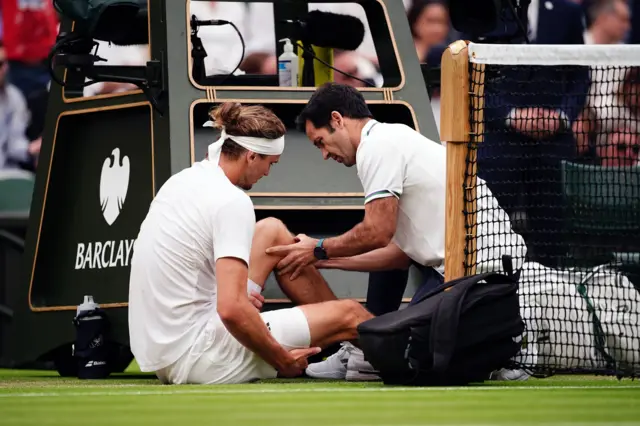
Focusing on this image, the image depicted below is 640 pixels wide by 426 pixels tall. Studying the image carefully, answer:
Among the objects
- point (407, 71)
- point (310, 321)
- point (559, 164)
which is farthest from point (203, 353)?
point (559, 164)

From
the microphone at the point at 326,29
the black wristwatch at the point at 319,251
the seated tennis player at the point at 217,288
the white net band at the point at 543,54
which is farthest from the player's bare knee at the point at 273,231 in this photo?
the microphone at the point at 326,29

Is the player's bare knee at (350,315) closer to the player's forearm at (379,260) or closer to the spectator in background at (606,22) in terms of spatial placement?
the player's forearm at (379,260)

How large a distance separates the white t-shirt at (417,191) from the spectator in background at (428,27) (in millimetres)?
4436

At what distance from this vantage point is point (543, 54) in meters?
6.79

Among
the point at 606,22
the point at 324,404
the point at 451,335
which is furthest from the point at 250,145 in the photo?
the point at 606,22

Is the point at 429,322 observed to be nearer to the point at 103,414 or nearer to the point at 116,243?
the point at 103,414

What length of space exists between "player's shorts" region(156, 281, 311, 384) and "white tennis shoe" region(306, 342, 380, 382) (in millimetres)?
306

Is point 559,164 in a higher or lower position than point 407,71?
lower

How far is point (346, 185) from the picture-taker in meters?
7.94

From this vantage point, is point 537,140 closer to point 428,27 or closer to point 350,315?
point 428,27

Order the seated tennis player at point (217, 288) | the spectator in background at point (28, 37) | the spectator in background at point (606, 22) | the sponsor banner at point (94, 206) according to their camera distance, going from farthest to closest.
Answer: the spectator in background at point (28, 37), the spectator in background at point (606, 22), the sponsor banner at point (94, 206), the seated tennis player at point (217, 288)

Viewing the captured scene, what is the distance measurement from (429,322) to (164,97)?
238 centimetres

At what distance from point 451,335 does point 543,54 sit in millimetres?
1564

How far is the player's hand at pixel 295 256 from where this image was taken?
695 cm
